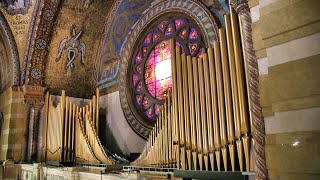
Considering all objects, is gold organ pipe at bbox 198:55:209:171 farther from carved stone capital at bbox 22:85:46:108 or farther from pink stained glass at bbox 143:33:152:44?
carved stone capital at bbox 22:85:46:108

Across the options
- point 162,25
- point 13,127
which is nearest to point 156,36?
point 162,25

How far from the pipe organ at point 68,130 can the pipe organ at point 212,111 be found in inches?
131

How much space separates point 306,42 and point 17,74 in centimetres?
802

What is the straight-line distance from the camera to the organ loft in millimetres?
1916

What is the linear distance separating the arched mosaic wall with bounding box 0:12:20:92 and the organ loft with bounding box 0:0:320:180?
0.09ft

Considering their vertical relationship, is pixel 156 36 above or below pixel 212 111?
above

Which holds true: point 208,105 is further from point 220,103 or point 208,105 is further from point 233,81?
point 233,81

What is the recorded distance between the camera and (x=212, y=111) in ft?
12.7

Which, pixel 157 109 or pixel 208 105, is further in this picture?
pixel 157 109

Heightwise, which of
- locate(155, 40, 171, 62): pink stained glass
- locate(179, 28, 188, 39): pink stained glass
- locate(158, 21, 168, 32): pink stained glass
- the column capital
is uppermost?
locate(158, 21, 168, 32): pink stained glass

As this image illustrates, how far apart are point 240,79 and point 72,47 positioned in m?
6.32

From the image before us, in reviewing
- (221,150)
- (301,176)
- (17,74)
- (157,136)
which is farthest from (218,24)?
(17,74)

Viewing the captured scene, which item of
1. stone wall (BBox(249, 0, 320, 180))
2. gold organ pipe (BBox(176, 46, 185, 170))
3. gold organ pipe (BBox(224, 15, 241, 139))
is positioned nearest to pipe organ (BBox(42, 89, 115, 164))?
gold organ pipe (BBox(176, 46, 185, 170))

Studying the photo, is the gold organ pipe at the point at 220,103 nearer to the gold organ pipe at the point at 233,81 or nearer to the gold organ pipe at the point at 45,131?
the gold organ pipe at the point at 233,81
